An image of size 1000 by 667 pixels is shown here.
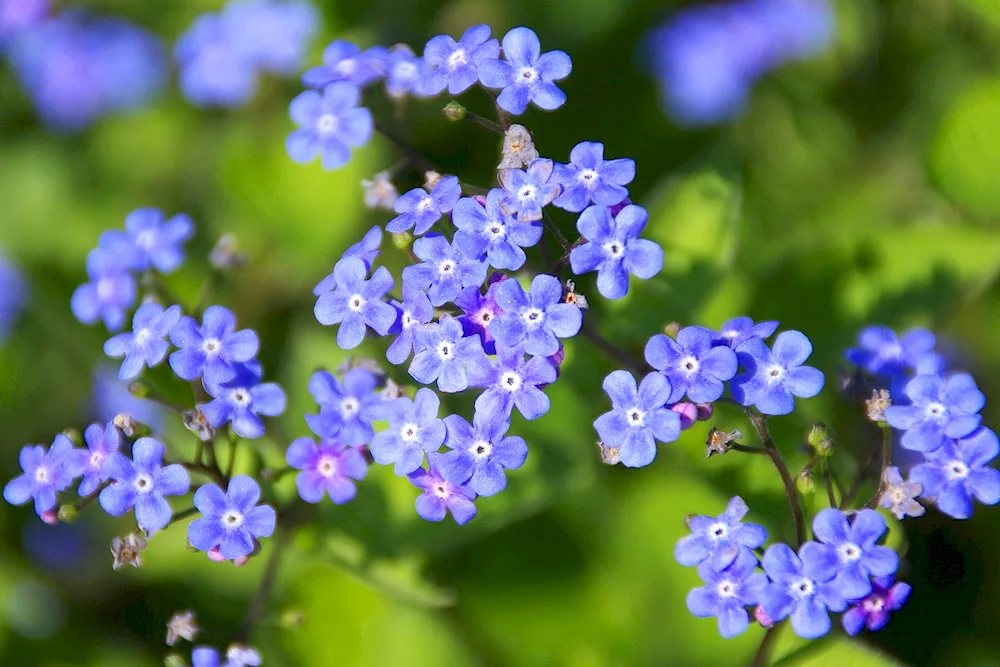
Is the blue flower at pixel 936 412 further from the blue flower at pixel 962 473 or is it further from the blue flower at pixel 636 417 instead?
the blue flower at pixel 636 417

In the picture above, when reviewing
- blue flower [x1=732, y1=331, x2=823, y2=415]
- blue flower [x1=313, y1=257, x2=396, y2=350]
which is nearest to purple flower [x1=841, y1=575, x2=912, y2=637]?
blue flower [x1=732, y1=331, x2=823, y2=415]

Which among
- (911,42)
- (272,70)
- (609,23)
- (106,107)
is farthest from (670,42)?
(106,107)

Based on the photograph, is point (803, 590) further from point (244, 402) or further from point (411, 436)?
point (244, 402)

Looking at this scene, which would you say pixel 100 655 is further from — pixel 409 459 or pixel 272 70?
pixel 272 70

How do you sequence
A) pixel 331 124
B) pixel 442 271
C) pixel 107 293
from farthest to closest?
pixel 107 293 → pixel 331 124 → pixel 442 271

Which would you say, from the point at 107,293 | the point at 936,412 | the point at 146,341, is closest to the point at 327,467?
the point at 146,341

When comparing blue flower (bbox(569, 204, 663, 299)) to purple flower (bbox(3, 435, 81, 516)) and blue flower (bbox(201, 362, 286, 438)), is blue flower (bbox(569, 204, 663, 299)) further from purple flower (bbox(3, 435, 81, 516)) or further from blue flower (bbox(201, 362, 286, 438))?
purple flower (bbox(3, 435, 81, 516))

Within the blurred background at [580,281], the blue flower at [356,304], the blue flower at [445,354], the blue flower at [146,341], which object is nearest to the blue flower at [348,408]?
the blue flower at [356,304]
